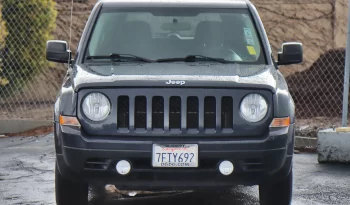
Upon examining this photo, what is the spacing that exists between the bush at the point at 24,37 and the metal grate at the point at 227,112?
951 centimetres

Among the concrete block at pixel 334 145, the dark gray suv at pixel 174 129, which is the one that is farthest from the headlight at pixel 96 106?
the concrete block at pixel 334 145

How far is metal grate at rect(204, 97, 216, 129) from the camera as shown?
20.0 ft

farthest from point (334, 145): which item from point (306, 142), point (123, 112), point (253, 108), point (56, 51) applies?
point (123, 112)

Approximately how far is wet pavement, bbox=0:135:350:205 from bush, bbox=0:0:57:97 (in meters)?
4.57

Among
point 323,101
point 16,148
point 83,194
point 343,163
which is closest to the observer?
point 83,194

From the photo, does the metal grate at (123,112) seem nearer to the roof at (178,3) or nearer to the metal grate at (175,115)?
the metal grate at (175,115)

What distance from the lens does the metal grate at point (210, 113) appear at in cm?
610

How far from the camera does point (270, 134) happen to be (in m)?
6.12

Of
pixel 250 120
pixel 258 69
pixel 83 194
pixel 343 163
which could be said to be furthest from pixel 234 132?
pixel 343 163

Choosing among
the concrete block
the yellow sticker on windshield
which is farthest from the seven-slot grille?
the concrete block

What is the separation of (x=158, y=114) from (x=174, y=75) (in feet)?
1.14

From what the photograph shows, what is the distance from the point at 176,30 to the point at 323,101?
9603mm

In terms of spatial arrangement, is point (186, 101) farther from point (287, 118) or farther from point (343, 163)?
point (343, 163)

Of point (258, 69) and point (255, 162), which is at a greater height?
point (258, 69)
